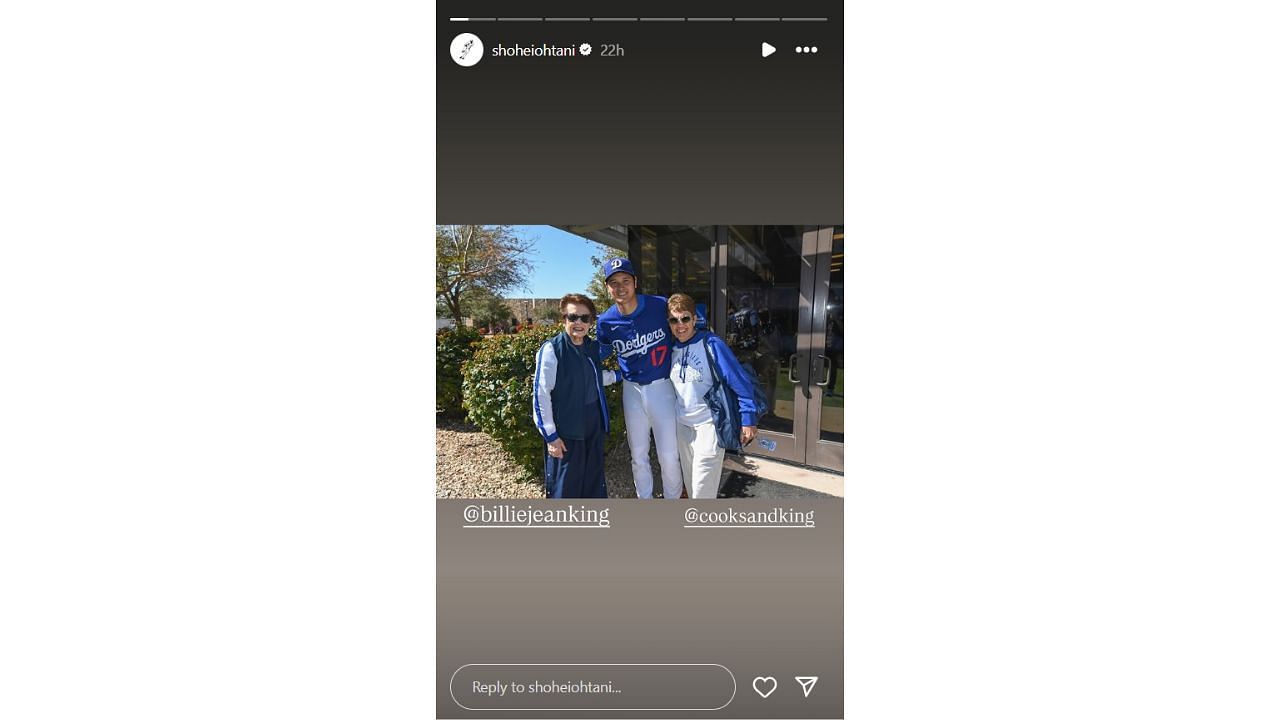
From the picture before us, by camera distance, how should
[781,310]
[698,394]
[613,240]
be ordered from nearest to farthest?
[613,240] → [698,394] → [781,310]

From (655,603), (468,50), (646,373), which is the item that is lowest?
(655,603)

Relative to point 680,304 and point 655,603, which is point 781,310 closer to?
point 680,304

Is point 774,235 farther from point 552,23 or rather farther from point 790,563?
point 790,563

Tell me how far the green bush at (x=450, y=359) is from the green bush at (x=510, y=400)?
4.8 inches

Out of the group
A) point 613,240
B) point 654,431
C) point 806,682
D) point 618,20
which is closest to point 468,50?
point 618,20

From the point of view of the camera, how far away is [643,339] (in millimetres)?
2146

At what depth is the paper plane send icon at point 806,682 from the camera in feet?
5.10

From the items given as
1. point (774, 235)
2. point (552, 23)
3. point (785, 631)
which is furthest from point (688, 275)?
point (785, 631)

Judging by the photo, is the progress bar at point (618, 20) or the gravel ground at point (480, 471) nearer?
the progress bar at point (618, 20)

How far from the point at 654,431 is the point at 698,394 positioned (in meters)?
0.33

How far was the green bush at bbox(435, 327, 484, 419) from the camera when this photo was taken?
1.65 metres

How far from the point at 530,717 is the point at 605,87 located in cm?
241

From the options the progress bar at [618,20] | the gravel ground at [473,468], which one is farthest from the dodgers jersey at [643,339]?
the progress bar at [618,20]

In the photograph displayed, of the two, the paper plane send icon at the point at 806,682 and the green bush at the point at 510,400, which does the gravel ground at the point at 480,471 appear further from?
the paper plane send icon at the point at 806,682
